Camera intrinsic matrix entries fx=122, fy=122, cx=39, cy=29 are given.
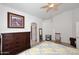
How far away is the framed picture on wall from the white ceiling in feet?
0.54

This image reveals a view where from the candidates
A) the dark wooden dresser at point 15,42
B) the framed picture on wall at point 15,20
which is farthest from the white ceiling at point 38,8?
the dark wooden dresser at point 15,42

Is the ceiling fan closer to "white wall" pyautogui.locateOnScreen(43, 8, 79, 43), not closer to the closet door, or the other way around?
"white wall" pyautogui.locateOnScreen(43, 8, 79, 43)

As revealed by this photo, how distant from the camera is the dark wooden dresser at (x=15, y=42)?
2.40 metres

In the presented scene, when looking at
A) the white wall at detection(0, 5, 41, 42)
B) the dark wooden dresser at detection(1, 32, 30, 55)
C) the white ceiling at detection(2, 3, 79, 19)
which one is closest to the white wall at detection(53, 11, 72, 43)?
the white ceiling at detection(2, 3, 79, 19)

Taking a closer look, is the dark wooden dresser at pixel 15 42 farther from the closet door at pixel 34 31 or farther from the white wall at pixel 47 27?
the white wall at pixel 47 27

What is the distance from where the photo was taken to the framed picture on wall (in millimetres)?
2454

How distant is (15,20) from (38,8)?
1.80 ft

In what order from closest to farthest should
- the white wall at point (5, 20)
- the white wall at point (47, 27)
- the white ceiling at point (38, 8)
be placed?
the white wall at point (5, 20) < the white ceiling at point (38, 8) < the white wall at point (47, 27)

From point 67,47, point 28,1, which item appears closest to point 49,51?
point 67,47

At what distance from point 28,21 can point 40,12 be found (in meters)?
0.32

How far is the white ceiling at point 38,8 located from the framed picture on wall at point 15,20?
0.54 feet

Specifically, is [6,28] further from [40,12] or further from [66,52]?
[66,52]

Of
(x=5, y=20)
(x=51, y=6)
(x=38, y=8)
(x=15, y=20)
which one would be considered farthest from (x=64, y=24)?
(x=5, y=20)

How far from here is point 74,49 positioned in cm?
255
